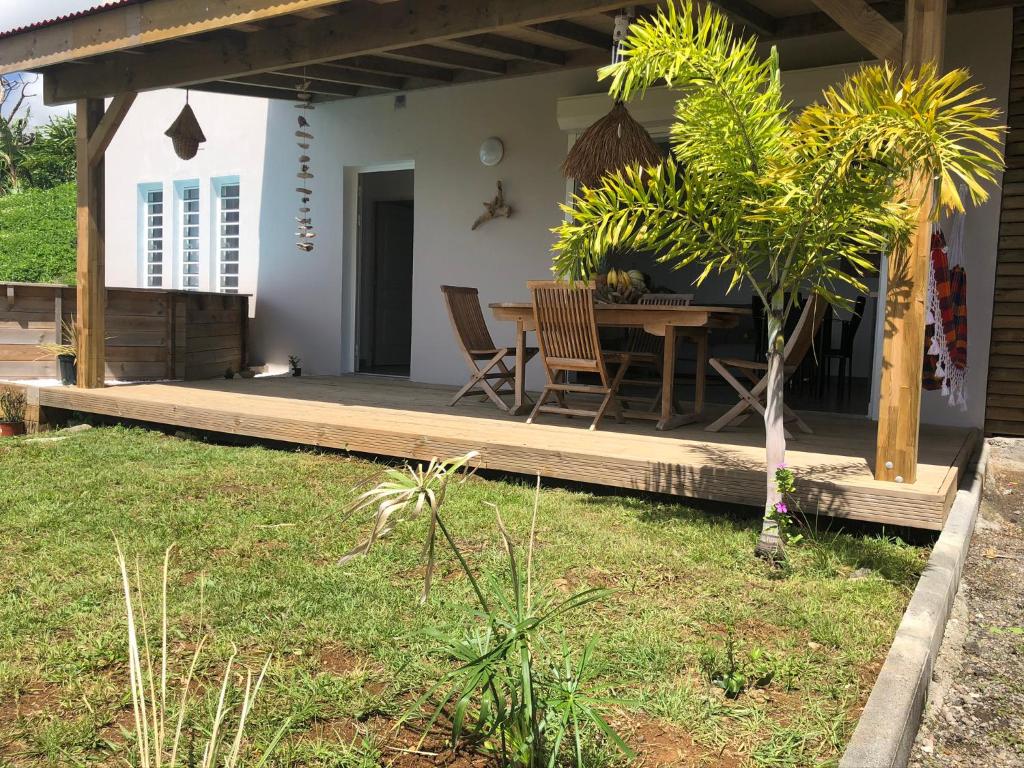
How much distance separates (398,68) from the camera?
25.1 feet

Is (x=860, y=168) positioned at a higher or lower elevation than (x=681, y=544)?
higher

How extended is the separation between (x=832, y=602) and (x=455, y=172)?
19.5 feet

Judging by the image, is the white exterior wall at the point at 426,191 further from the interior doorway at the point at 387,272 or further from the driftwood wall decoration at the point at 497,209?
the interior doorway at the point at 387,272

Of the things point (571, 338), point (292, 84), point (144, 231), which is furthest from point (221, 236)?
point (571, 338)

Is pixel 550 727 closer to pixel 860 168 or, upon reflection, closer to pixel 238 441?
pixel 860 168

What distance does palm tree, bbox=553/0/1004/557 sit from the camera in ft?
9.14

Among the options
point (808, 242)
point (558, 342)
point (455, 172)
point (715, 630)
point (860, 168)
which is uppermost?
point (455, 172)

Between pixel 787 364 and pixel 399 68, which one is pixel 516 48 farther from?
pixel 787 364

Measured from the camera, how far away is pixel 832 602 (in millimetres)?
2928

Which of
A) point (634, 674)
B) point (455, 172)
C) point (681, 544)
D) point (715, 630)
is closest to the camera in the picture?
point (634, 674)

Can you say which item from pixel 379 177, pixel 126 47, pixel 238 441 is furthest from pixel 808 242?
Answer: pixel 379 177

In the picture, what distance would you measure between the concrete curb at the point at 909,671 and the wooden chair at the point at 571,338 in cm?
211

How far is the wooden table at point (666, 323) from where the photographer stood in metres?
4.93

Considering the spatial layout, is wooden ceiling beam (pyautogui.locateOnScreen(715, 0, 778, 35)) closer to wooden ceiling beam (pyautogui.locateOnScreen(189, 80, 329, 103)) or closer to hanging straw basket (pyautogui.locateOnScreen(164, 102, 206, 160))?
wooden ceiling beam (pyautogui.locateOnScreen(189, 80, 329, 103))
